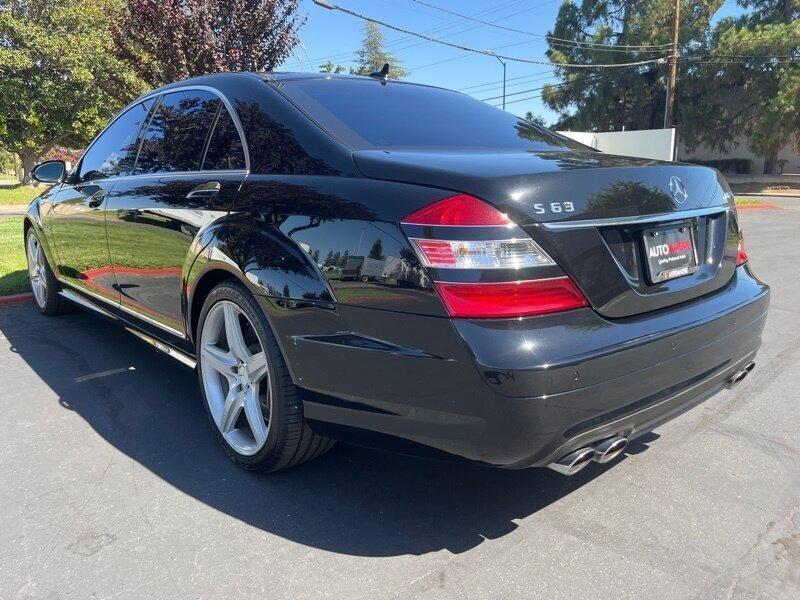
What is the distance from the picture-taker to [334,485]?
2758 millimetres

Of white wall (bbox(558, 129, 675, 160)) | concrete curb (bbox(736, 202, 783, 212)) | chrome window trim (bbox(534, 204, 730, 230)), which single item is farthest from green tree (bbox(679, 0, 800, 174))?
A: chrome window trim (bbox(534, 204, 730, 230))

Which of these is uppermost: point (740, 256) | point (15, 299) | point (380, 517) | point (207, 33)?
point (207, 33)

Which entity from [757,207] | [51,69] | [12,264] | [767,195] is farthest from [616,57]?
[12,264]

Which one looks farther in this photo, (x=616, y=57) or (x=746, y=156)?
(x=746, y=156)

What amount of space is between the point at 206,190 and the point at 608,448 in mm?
2003

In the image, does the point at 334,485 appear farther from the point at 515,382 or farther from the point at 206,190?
the point at 206,190

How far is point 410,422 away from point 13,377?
3245 mm

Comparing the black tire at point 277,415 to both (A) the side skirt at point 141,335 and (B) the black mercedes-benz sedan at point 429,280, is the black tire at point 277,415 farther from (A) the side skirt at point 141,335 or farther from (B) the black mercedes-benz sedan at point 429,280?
(A) the side skirt at point 141,335

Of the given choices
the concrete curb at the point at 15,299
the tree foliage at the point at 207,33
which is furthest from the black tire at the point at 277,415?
the tree foliage at the point at 207,33

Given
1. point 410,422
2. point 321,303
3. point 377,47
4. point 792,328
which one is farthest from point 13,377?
point 377,47

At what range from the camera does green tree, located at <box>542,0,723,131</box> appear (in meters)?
37.1

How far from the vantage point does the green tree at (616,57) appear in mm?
37094

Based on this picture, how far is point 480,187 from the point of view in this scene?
78.8 inches

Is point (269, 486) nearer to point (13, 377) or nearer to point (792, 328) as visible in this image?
point (13, 377)
